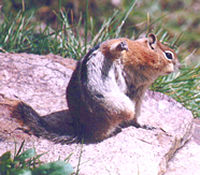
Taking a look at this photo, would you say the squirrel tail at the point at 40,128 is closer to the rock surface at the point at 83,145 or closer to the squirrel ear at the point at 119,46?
the rock surface at the point at 83,145

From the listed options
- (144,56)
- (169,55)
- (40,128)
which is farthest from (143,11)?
(40,128)

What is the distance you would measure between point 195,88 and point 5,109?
238cm

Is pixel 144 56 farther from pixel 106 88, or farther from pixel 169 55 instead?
pixel 106 88

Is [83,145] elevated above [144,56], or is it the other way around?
[144,56]

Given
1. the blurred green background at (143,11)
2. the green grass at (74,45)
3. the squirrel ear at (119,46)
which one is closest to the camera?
the squirrel ear at (119,46)

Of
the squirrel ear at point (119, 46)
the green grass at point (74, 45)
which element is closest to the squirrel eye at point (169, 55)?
the squirrel ear at point (119, 46)

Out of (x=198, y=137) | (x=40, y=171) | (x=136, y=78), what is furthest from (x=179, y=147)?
(x=40, y=171)

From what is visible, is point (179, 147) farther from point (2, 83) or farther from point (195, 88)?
point (2, 83)

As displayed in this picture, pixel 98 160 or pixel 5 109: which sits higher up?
pixel 98 160

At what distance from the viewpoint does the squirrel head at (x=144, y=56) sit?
301 cm

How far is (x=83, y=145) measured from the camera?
10.0 feet

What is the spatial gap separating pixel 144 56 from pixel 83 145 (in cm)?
92

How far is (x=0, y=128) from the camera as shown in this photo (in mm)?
3152

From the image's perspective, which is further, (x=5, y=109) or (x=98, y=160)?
(x=5, y=109)
